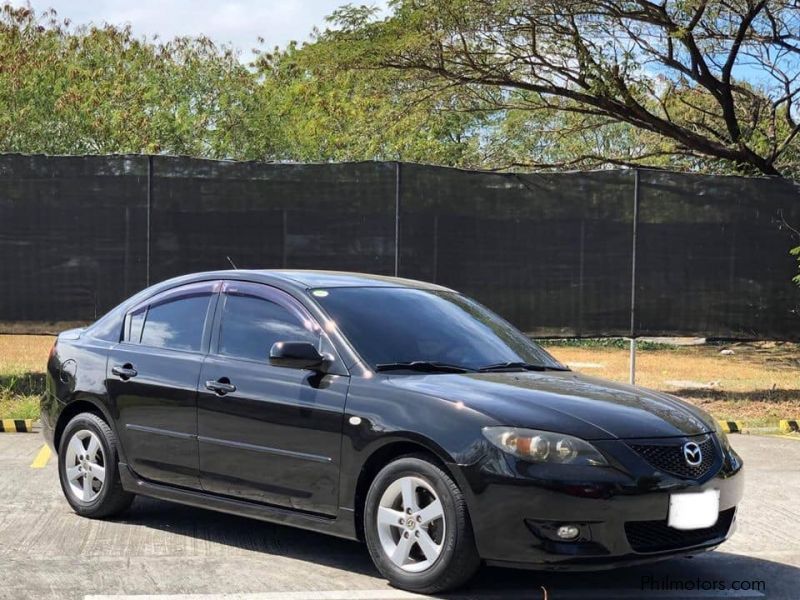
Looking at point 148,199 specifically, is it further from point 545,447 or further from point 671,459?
point 671,459

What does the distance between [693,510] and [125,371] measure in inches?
133

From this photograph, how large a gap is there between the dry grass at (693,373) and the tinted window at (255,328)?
555 cm

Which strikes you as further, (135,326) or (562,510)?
(135,326)

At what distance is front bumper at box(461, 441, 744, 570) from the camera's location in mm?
4941

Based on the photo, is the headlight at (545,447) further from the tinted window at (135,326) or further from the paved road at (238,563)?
the tinted window at (135,326)

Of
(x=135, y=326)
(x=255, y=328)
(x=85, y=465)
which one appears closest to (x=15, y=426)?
(x=85, y=465)

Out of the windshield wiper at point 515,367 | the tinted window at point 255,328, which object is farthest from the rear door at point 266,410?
the windshield wiper at point 515,367

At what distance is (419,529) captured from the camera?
5227 millimetres

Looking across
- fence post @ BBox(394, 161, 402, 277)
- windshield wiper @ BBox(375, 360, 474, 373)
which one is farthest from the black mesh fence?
windshield wiper @ BBox(375, 360, 474, 373)

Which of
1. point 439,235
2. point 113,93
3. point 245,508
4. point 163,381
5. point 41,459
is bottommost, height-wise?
point 41,459

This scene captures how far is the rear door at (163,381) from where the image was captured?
6.28 m

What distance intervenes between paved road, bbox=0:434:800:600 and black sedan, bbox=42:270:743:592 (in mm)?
255

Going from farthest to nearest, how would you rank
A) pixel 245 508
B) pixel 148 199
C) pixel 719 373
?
pixel 719 373 < pixel 148 199 < pixel 245 508

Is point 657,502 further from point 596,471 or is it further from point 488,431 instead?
point 488,431
